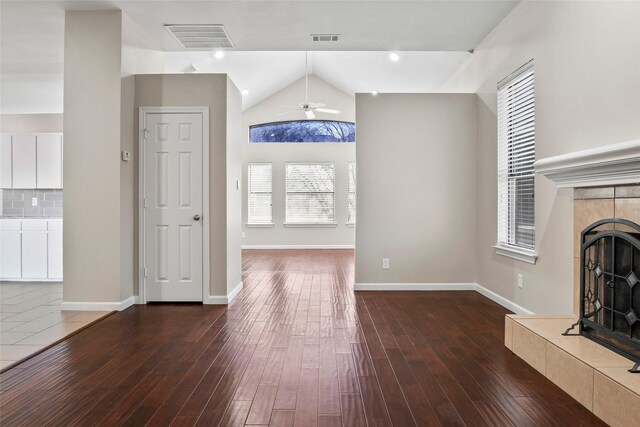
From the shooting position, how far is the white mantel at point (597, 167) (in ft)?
6.99

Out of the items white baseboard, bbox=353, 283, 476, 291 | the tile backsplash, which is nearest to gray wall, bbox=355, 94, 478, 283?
white baseboard, bbox=353, 283, 476, 291

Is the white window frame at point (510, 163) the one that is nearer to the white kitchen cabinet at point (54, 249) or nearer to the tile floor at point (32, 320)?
the tile floor at point (32, 320)

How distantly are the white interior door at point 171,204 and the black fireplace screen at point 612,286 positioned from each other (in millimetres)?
3590

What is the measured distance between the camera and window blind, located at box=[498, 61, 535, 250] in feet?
12.6

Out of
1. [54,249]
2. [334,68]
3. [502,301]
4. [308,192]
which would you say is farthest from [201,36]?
[308,192]

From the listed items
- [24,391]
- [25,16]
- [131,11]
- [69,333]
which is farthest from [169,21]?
[24,391]

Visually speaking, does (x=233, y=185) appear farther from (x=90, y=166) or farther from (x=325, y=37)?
(x=325, y=37)

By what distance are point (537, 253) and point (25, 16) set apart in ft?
18.7

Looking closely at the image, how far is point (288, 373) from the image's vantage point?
262 cm

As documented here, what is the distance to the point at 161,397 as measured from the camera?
2.28m

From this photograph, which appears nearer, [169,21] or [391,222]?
[169,21]

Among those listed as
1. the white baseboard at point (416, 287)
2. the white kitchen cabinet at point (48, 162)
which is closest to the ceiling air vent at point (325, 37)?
the white baseboard at point (416, 287)

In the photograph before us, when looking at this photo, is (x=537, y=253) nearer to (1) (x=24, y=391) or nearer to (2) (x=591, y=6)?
(2) (x=591, y=6)

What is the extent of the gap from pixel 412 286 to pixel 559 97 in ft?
9.21
